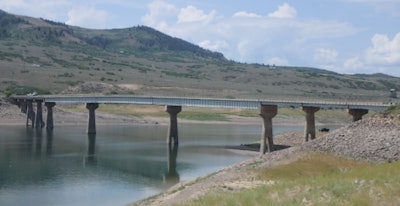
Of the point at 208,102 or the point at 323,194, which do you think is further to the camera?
the point at 208,102

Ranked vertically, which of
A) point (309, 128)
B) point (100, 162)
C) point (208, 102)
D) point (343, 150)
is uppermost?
point (208, 102)

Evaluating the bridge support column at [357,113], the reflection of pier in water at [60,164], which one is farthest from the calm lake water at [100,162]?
the bridge support column at [357,113]


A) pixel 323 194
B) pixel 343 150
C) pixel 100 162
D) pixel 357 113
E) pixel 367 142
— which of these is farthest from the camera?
pixel 357 113

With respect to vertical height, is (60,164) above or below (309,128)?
below

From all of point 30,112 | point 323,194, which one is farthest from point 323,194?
point 30,112

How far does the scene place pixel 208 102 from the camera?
313 ft

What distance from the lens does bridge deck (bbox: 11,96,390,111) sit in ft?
246

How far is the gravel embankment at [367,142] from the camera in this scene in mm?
47750

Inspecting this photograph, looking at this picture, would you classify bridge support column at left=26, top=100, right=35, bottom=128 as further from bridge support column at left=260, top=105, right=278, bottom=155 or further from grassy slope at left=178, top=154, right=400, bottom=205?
grassy slope at left=178, top=154, right=400, bottom=205

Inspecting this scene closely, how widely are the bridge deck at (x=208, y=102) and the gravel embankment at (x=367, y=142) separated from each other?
20976mm

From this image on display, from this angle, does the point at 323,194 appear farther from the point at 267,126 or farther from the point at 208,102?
the point at 208,102

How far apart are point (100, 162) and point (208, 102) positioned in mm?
28243

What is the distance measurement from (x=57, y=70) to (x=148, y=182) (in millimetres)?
148595

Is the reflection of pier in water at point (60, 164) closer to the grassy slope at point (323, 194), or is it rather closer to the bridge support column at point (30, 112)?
the grassy slope at point (323, 194)
